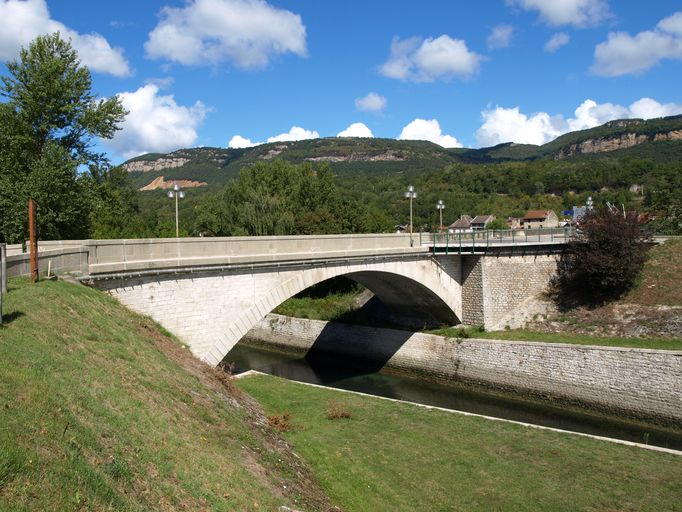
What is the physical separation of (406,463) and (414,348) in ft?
50.4

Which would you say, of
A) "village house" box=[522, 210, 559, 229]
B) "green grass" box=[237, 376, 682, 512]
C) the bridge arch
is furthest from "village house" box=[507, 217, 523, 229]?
"green grass" box=[237, 376, 682, 512]

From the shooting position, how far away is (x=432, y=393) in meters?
24.9

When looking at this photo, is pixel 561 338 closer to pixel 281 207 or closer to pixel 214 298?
pixel 214 298

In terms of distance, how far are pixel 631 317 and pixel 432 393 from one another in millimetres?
10039

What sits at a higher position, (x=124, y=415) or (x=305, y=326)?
(x=124, y=415)

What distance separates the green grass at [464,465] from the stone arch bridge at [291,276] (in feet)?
11.6

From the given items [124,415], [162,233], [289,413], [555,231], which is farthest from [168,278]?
[162,233]

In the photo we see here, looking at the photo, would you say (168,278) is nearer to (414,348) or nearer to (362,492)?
(362,492)

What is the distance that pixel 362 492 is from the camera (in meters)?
11.8

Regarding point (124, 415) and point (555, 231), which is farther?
point (555, 231)

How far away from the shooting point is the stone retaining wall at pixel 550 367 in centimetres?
1989

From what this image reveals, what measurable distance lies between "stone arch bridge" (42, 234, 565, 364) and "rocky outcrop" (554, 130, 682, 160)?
14233 cm

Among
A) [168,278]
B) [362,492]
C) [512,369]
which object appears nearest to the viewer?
A: [362,492]

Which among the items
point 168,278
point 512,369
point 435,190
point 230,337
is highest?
point 435,190
